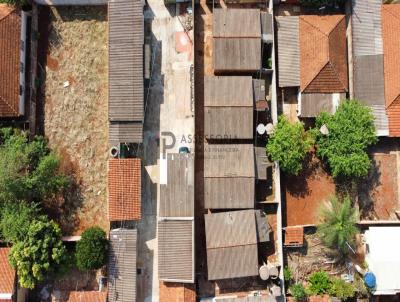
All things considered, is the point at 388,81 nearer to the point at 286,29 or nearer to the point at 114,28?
the point at 286,29

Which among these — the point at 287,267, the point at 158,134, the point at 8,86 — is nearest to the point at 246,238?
the point at 287,267

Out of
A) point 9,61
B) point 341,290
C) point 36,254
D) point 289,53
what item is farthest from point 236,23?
point 36,254

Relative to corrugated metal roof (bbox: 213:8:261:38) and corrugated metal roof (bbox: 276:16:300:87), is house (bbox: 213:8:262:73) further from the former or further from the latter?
corrugated metal roof (bbox: 276:16:300:87)

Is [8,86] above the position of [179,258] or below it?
above

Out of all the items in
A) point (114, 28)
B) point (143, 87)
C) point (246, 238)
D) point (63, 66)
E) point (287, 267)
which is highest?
point (114, 28)

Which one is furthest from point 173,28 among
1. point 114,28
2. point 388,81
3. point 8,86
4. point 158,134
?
point 388,81

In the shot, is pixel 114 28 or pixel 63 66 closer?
pixel 114 28
